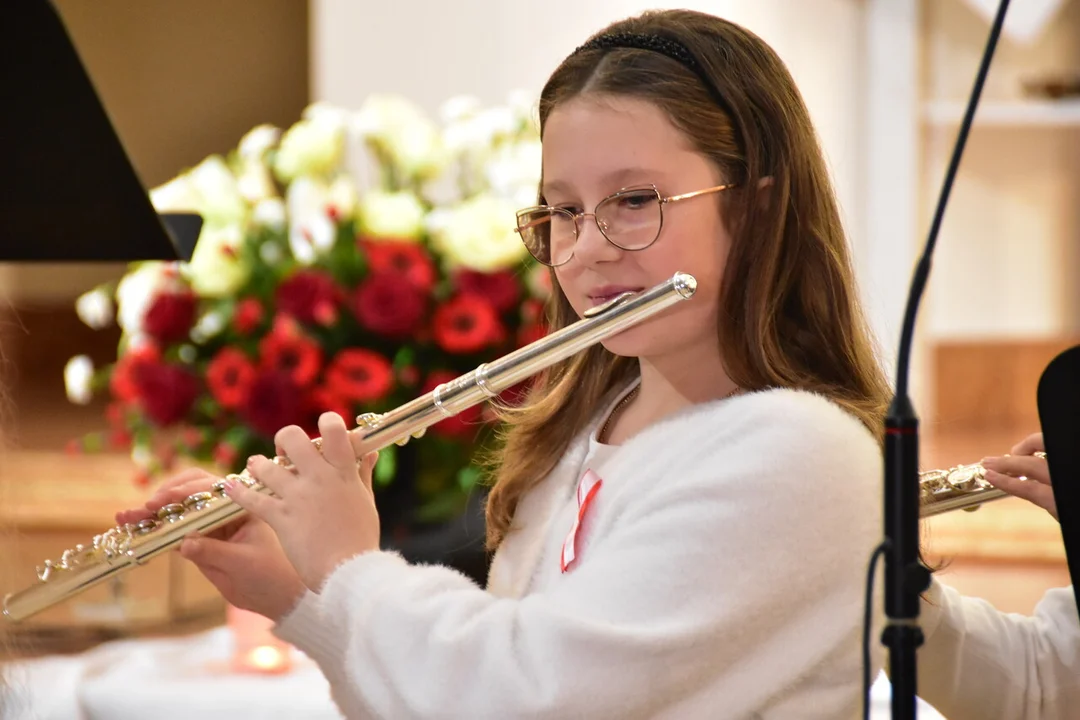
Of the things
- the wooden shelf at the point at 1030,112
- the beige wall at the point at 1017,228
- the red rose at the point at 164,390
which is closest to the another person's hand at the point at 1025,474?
the red rose at the point at 164,390

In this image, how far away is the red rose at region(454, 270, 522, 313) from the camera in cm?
159

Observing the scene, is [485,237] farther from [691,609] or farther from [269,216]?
[691,609]

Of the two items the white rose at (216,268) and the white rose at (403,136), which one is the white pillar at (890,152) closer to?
the white rose at (403,136)

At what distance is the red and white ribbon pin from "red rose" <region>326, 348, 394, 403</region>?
51cm

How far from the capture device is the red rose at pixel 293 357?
1.55 m

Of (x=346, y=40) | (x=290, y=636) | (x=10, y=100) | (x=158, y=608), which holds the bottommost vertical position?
(x=158, y=608)

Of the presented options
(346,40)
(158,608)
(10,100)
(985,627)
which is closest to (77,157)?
(10,100)

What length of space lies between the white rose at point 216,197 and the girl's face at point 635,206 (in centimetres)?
82

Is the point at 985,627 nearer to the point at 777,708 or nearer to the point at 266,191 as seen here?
the point at 777,708

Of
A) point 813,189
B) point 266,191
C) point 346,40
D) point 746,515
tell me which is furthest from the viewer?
point 346,40

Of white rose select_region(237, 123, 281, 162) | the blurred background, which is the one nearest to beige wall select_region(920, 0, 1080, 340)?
the blurred background

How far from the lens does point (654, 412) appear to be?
43.0 inches

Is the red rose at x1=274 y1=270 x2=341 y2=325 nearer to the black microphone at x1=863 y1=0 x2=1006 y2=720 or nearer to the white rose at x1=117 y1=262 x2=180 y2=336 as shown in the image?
the white rose at x1=117 y1=262 x2=180 y2=336

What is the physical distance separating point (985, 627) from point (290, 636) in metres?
0.57
